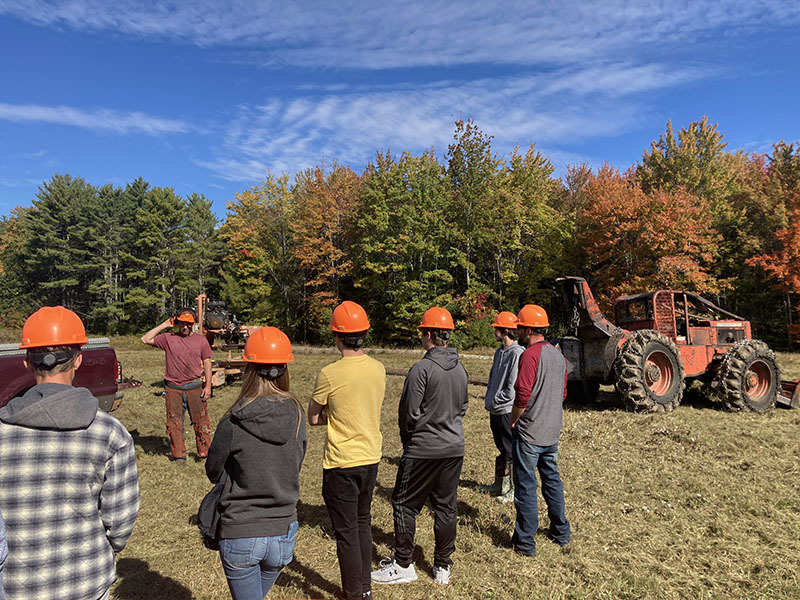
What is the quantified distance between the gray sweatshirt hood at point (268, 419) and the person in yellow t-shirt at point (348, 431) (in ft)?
2.39

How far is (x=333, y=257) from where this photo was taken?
3005cm

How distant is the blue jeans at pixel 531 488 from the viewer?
4.20 meters

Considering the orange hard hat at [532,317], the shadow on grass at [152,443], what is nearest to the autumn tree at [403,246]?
the shadow on grass at [152,443]

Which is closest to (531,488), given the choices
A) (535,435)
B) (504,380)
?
(535,435)

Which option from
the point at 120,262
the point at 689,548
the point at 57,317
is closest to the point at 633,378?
the point at 689,548

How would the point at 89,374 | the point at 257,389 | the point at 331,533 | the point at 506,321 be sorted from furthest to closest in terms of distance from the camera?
the point at 89,374, the point at 506,321, the point at 331,533, the point at 257,389

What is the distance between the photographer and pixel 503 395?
5.41 m

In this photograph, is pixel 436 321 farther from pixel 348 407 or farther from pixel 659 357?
pixel 659 357

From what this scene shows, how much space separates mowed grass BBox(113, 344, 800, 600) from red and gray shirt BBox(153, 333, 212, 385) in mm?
1170

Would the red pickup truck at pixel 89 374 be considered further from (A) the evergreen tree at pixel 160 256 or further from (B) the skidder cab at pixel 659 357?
(A) the evergreen tree at pixel 160 256

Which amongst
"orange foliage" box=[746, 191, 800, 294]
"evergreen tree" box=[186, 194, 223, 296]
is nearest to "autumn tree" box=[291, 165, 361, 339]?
"evergreen tree" box=[186, 194, 223, 296]

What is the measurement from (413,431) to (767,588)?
2.88 metres

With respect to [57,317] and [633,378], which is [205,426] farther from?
[633,378]

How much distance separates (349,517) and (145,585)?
1.83 meters
